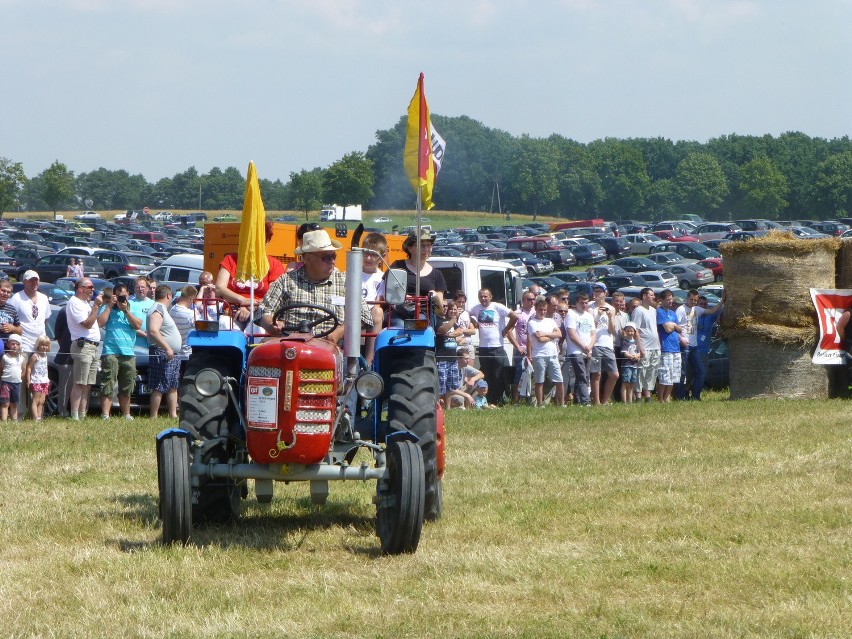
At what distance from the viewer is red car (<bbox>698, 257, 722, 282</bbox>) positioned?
178 feet

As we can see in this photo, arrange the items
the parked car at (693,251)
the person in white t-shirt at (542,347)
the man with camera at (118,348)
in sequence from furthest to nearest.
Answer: the parked car at (693,251), the person in white t-shirt at (542,347), the man with camera at (118,348)

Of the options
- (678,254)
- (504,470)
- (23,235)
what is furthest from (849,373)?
(23,235)

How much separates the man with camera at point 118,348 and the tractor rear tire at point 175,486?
7.85 meters

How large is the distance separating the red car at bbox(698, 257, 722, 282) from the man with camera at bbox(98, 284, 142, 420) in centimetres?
4172

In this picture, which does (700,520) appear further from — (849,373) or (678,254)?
(678,254)

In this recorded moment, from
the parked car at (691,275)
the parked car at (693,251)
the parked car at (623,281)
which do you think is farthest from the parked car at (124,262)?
the parked car at (693,251)

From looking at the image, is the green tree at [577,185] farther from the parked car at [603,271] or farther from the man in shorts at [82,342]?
the man in shorts at [82,342]

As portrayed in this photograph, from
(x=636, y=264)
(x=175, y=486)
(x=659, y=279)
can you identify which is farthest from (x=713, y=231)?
(x=175, y=486)

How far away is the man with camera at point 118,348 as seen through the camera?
14.7m

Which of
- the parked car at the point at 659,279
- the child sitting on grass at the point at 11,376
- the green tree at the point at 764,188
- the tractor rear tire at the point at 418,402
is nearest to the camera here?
the tractor rear tire at the point at 418,402

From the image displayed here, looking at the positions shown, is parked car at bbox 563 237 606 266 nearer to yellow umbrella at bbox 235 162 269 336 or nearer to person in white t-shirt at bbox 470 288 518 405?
person in white t-shirt at bbox 470 288 518 405

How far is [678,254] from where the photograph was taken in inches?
2425

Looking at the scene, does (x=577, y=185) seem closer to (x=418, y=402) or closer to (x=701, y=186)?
(x=701, y=186)

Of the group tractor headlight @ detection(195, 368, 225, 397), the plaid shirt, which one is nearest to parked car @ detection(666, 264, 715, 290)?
the plaid shirt
